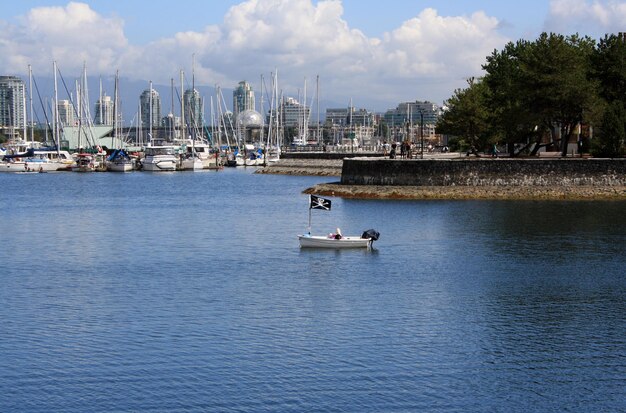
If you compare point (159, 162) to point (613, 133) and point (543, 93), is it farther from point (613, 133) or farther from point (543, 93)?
point (613, 133)

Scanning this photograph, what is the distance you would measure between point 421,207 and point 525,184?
934 cm

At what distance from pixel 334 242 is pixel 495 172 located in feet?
96.2

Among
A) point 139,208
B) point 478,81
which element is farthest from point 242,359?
point 478,81

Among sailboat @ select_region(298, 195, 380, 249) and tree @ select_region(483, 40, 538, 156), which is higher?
tree @ select_region(483, 40, 538, 156)

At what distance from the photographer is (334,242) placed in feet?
144

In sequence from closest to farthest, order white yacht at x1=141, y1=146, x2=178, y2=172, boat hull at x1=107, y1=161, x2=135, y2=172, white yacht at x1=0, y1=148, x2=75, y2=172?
white yacht at x1=141, y1=146, x2=178, y2=172 < boat hull at x1=107, y1=161, x2=135, y2=172 < white yacht at x1=0, y1=148, x2=75, y2=172

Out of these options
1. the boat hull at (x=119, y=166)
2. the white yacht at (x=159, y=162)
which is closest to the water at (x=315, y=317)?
the white yacht at (x=159, y=162)

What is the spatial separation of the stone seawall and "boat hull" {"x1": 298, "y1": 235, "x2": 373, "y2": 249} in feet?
92.5

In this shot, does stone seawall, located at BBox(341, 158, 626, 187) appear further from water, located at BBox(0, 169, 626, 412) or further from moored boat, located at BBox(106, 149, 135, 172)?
moored boat, located at BBox(106, 149, 135, 172)

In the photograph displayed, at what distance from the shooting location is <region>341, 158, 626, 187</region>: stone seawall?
68688 mm

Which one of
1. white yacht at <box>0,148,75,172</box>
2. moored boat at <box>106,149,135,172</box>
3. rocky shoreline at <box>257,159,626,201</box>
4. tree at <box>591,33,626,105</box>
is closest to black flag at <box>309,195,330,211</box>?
rocky shoreline at <box>257,159,626,201</box>

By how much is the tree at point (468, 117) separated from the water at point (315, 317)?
3534cm

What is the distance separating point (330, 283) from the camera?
35.4m

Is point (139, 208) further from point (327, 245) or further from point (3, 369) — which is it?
point (3, 369)
